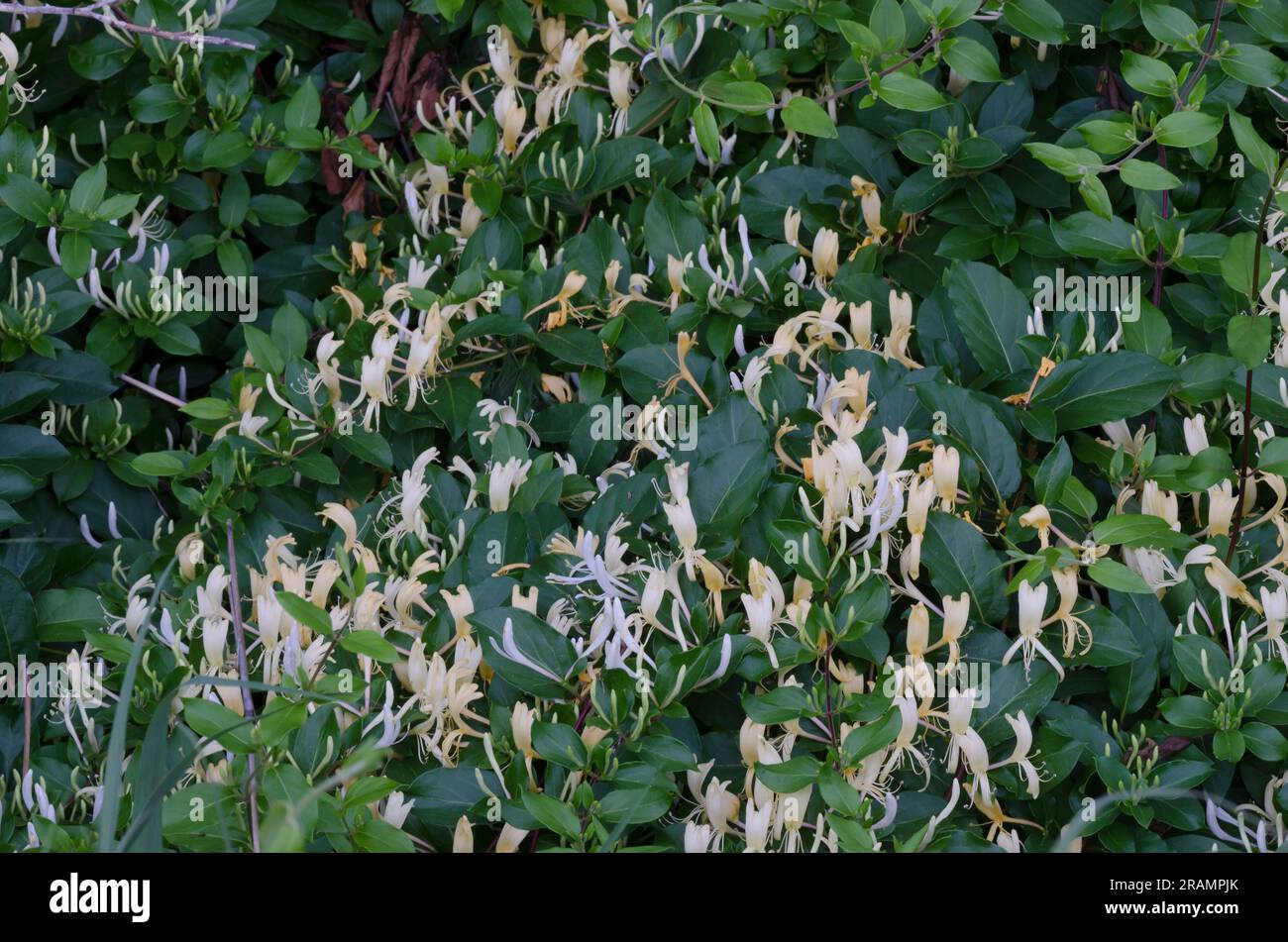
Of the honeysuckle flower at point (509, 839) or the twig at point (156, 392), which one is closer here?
the honeysuckle flower at point (509, 839)

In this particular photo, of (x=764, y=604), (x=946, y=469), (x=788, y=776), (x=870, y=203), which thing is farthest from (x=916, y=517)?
(x=870, y=203)

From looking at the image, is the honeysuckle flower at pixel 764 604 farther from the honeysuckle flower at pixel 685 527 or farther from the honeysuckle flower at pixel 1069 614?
the honeysuckle flower at pixel 1069 614

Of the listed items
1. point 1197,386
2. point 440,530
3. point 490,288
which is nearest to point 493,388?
point 490,288

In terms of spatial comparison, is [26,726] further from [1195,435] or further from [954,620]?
[1195,435]

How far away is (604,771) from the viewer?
1197 millimetres

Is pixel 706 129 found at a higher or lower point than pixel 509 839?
higher

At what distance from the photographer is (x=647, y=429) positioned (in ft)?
4.87

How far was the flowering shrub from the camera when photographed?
1.23 m

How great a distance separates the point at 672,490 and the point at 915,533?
0.81ft

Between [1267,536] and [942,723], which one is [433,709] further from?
[1267,536]

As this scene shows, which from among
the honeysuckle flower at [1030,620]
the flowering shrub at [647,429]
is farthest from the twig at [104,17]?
the honeysuckle flower at [1030,620]
